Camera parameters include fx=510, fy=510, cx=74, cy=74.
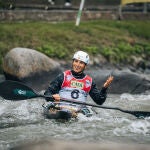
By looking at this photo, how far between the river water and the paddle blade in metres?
0.58

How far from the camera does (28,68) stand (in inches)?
560

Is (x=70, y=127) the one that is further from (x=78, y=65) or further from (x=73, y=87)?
(x=78, y=65)

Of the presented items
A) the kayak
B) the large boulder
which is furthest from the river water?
the large boulder

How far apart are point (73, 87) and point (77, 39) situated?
8.25m

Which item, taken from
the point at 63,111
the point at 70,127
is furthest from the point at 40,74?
the point at 70,127

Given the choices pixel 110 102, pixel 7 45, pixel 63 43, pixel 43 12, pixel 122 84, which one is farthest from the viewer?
pixel 43 12

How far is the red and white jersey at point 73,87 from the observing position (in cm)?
1011

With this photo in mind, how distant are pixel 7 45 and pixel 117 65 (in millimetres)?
3969

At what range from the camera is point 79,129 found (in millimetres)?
9547

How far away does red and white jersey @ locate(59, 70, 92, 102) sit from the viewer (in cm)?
1011

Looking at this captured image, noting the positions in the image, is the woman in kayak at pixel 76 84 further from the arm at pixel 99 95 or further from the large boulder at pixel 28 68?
the large boulder at pixel 28 68

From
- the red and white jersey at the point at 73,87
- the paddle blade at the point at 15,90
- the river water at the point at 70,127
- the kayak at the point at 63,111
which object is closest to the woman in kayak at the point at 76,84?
the red and white jersey at the point at 73,87

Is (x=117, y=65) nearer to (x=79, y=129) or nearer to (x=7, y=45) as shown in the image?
(x=7, y=45)

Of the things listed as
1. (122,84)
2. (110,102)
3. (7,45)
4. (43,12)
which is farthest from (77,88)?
(43,12)
